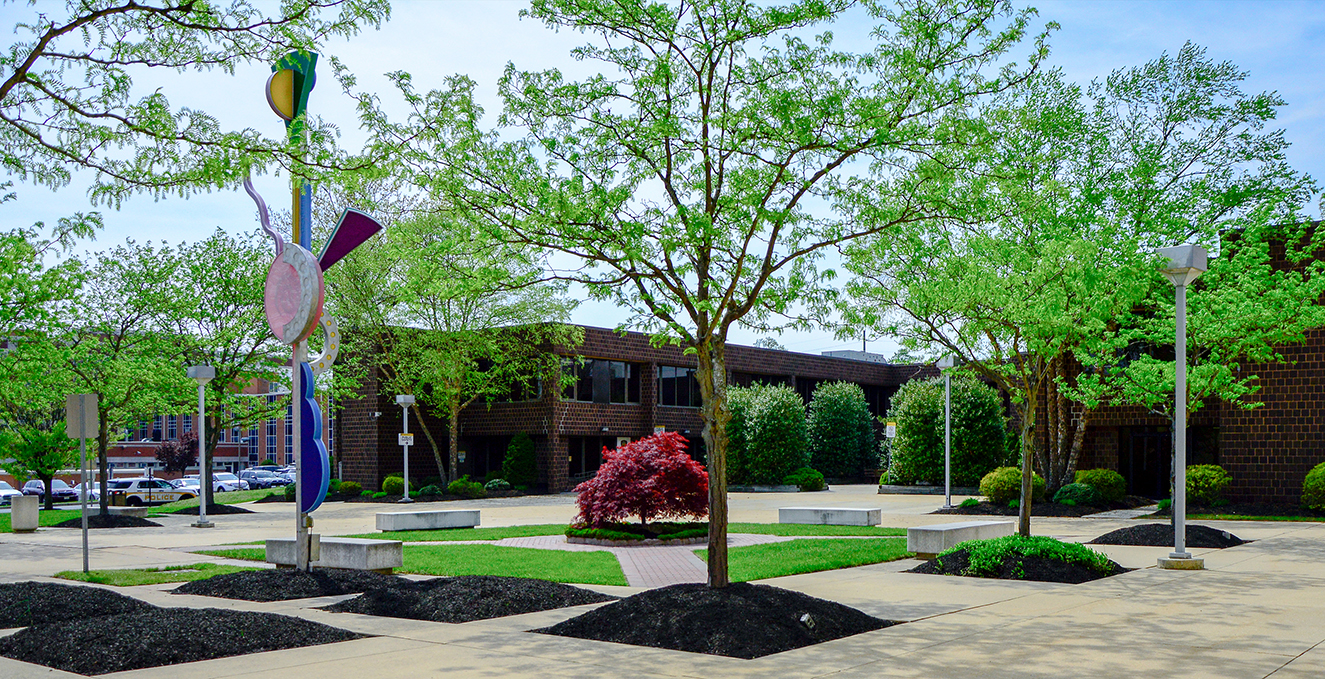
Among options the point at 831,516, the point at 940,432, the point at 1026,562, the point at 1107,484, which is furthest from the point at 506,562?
the point at 940,432

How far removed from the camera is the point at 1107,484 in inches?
1098

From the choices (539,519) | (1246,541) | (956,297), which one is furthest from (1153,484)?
(956,297)

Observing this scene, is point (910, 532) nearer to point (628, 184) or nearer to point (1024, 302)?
Result: point (1024, 302)

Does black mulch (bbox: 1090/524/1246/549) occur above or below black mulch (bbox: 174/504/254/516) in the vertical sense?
above

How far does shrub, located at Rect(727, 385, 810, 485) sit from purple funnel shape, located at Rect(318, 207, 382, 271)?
2984 centimetres

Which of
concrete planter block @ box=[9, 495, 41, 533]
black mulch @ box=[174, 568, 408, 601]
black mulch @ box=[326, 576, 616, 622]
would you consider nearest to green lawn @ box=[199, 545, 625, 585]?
black mulch @ box=[174, 568, 408, 601]

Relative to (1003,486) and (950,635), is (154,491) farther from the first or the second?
(950,635)

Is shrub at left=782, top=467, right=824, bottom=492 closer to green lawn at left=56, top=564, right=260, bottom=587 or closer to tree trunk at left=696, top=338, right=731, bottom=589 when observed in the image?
green lawn at left=56, top=564, right=260, bottom=587

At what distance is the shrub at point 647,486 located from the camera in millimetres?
18250

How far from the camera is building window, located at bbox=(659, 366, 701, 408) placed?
162 feet

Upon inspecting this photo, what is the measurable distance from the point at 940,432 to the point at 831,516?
18.0 metres

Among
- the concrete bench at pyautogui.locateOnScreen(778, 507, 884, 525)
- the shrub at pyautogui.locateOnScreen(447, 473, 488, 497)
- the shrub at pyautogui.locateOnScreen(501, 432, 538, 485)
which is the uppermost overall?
the concrete bench at pyautogui.locateOnScreen(778, 507, 884, 525)

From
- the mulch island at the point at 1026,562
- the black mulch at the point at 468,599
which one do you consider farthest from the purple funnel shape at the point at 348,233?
the mulch island at the point at 1026,562

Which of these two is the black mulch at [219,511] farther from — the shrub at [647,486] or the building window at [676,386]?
the building window at [676,386]
